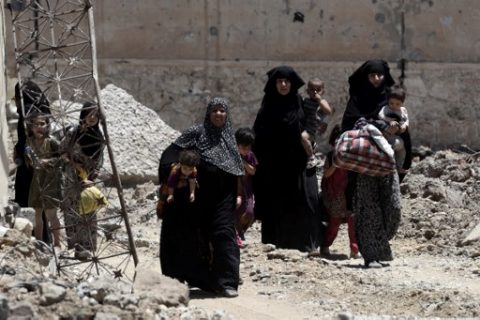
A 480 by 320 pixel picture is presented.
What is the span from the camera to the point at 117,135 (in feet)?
46.0

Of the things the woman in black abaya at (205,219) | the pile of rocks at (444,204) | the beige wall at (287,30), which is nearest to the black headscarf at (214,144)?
the woman in black abaya at (205,219)

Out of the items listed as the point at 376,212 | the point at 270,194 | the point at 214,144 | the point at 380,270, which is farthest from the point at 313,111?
the point at 214,144

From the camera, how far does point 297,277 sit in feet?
31.0

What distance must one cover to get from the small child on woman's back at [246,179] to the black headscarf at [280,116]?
0.33 metres

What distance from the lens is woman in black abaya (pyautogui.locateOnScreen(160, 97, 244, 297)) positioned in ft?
29.5

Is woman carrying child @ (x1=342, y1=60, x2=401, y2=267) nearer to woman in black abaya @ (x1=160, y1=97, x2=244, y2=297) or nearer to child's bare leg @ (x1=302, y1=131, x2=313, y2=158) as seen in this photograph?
child's bare leg @ (x1=302, y1=131, x2=313, y2=158)

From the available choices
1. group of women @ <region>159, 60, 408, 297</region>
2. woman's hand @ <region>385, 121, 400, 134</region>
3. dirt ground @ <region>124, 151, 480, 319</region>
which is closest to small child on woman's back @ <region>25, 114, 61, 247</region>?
dirt ground @ <region>124, 151, 480, 319</region>

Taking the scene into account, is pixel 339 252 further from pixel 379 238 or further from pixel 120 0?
pixel 120 0

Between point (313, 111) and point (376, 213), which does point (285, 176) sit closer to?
point (313, 111)

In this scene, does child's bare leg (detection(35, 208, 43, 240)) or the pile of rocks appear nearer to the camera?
child's bare leg (detection(35, 208, 43, 240))

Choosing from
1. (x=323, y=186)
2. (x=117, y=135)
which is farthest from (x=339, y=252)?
(x=117, y=135)

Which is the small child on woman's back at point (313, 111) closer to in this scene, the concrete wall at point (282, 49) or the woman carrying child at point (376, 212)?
the woman carrying child at point (376, 212)

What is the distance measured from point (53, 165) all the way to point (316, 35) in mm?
6105

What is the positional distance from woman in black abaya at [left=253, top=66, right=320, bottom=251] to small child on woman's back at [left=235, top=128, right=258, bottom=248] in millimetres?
311
